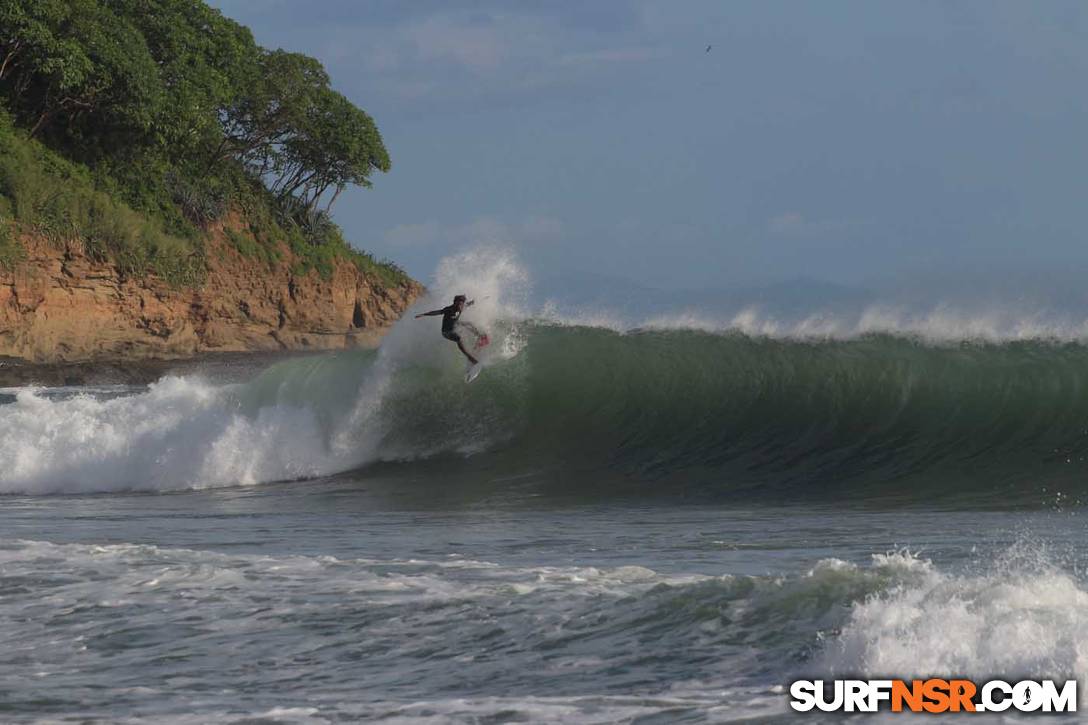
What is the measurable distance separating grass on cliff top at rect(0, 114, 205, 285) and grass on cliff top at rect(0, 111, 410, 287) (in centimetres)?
3

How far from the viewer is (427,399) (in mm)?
17703

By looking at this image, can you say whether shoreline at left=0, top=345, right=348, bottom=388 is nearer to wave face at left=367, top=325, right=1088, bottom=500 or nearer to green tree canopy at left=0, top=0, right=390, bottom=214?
green tree canopy at left=0, top=0, right=390, bottom=214

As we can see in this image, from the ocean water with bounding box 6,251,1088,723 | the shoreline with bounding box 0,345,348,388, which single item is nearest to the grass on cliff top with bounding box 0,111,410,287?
the shoreline with bounding box 0,345,348,388

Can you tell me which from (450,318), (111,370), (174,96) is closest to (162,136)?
(174,96)

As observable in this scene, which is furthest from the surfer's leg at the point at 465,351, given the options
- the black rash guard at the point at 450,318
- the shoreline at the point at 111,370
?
the shoreline at the point at 111,370

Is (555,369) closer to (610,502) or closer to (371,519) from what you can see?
(610,502)

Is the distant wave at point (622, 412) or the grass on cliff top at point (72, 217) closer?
the distant wave at point (622, 412)

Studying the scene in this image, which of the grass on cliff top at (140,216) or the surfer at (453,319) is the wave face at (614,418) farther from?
the grass on cliff top at (140,216)

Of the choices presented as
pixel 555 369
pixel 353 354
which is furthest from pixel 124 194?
pixel 555 369

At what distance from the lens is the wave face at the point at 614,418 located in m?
14.4

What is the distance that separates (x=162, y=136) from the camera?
4038 centimetres

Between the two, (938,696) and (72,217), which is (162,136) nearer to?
(72,217)

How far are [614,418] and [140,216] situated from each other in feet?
91.8

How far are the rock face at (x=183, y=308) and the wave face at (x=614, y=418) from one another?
16.7 metres
